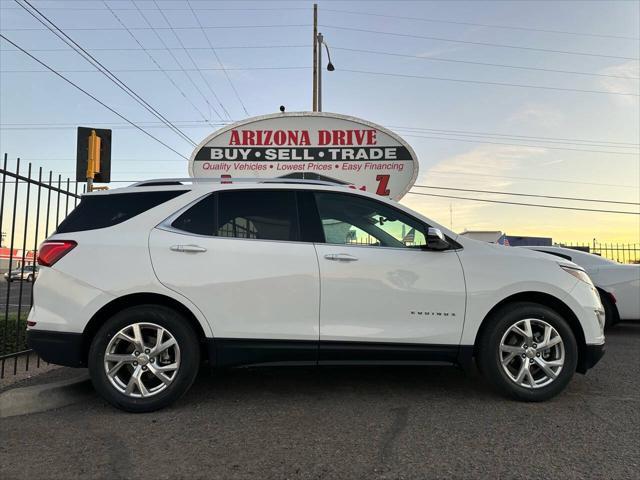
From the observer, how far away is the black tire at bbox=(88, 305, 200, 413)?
3.67 meters

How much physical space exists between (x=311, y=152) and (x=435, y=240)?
6341mm

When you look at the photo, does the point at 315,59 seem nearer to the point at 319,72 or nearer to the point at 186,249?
the point at 319,72

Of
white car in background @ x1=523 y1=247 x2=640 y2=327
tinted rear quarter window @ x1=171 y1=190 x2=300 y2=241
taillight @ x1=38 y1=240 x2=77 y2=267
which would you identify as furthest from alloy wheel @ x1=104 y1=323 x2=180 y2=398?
white car in background @ x1=523 y1=247 x2=640 y2=327

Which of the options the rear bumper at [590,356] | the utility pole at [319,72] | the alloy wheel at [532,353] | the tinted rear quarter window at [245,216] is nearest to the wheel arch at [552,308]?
the rear bumper at [590,356]

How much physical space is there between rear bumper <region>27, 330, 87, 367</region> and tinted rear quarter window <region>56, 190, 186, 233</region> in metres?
0.85

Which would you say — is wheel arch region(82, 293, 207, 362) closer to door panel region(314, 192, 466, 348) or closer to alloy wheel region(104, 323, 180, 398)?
alloy wheel region(104, 323, 180, 398)

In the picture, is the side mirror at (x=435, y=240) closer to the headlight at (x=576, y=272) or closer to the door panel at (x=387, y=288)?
the door panel at (x=387, y=288)

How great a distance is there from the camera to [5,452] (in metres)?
3.03

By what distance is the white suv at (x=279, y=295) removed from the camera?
3.73 m

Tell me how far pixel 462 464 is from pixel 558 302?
1.94 metres

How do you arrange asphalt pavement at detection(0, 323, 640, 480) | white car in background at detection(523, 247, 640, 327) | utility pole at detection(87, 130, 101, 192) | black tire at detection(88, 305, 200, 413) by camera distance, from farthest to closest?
white car in background at detection(523, 247, 640, 327) < utility pole at detection(87, 130, 101, 192) < black tire at detection(88, 305, 200, 413) < asphalt pavement at detection(0, 323, 640, 480)

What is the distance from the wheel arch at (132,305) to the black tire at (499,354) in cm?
234

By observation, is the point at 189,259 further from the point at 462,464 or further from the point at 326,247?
the point at 462,464

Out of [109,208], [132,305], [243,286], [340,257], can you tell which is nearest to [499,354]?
[340,257]
